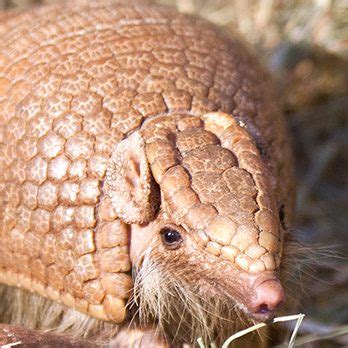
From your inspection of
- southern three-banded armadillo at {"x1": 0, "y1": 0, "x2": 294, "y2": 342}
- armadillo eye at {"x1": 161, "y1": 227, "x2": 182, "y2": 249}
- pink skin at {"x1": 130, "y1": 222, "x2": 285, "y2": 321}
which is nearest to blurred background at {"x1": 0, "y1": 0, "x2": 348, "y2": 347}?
southern three-banded armadillo at {"x1": 0, "y1": 0, "x2": 294, "y2": 342}

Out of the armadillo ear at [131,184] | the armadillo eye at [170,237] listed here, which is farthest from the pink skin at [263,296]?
the armadillo ear at [131,184]

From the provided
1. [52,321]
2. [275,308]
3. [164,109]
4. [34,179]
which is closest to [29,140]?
[34,179]

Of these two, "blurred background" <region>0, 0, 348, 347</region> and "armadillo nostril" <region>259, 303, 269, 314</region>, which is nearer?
"armadillo nostril" <region>259, 303, 269, 314</region>

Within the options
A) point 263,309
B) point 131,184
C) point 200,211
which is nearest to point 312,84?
point 131,184

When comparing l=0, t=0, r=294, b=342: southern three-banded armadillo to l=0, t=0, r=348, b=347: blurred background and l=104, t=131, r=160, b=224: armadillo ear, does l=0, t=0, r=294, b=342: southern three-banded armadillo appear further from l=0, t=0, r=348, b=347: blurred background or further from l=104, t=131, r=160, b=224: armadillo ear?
l=0, t=0, r=348, b=347: blurred background

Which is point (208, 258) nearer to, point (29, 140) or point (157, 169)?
point (157, 169)

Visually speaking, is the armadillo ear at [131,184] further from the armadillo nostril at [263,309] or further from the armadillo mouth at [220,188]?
the armadillo nostril at [263,309]

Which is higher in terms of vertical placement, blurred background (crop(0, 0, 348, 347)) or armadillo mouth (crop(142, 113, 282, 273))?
blurred background (crop(0, 0, 348, 347))
